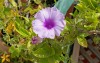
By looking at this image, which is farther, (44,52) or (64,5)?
(64,5)

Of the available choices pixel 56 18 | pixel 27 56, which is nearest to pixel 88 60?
pixel 27 56

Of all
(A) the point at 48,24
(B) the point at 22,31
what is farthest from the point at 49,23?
(B) the point at 22,31

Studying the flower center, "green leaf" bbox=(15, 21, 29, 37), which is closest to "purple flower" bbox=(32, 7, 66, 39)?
the flower center

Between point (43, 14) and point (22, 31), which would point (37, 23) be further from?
point (22, 31)

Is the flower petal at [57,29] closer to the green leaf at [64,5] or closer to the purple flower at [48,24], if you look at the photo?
the purple flower at [48,24]

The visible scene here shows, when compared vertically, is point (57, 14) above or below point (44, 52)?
above

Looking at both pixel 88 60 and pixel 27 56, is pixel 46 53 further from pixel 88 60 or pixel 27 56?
pixel 88 60

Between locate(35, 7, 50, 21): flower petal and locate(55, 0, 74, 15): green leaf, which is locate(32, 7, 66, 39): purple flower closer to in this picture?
locate(35, 7, 50, 21): flower petal
